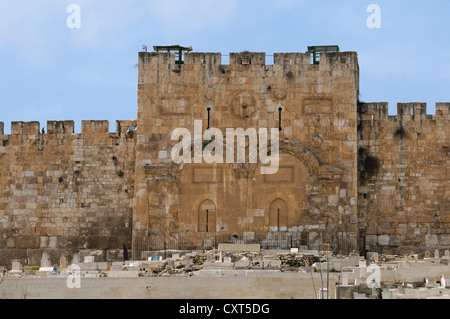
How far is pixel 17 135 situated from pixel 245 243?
308 inches

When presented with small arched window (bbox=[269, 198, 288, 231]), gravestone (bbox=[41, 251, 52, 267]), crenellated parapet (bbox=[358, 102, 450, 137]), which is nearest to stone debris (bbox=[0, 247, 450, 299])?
small arched window (bbox=[269, 198, 288, 231])

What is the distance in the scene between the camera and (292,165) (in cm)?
2895

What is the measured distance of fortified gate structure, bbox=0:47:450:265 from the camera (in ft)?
94.5

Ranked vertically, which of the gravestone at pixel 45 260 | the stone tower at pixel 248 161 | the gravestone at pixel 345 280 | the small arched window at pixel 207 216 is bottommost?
the gravestone at pixel 45 260

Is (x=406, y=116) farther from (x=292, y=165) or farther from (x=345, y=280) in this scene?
(x=345, y=280)

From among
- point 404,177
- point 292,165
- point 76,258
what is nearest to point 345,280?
point 292,165

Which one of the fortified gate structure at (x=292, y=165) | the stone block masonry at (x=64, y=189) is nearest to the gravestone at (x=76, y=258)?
the stone block masonry at (x=64, y=189)

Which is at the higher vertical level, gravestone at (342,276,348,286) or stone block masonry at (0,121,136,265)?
stone block masonry at (0,121,136,265)

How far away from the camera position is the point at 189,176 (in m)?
29.2

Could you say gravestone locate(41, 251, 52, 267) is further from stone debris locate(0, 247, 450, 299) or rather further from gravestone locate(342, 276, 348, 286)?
gravestone locate(342, 276, 348, 286)

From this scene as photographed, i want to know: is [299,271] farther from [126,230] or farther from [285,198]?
[126,230]

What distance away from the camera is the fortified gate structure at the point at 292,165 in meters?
28.8

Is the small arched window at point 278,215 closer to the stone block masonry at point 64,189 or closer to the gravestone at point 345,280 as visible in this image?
the stone block masonry at point 64,189
